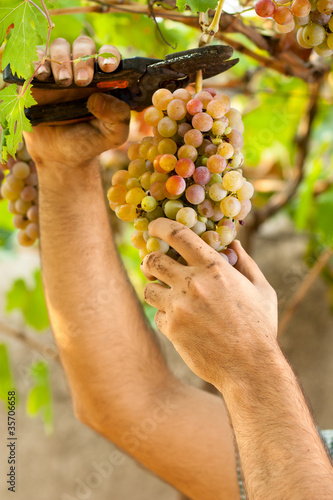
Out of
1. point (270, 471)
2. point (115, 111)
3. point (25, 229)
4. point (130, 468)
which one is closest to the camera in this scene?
point (270, 471)

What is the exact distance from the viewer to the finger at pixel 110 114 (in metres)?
0.62

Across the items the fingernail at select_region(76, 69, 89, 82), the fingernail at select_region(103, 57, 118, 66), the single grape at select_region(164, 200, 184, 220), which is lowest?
the single grape at select_region(164, 200, 184, 220)

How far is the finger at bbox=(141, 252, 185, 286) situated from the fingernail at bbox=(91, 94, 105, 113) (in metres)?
0.21

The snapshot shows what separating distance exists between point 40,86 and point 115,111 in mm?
96

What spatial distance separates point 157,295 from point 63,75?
0.89 ft

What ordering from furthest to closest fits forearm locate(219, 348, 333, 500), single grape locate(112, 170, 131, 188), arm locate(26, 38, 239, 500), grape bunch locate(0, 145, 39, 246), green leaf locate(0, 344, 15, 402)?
green leaf locate(0, 344, 15, 402) → arm locate(26, 38, 239, 500) → grape bunch locate(0, 145, 39, 246) → single grape locate(112, 170, 131, 188) → forearm locate(219, 348, 333, 500)

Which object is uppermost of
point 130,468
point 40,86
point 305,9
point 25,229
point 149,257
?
point 305,9

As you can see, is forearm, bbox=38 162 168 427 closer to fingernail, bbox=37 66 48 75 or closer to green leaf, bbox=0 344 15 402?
fingernail, bbox=37 66 48 75

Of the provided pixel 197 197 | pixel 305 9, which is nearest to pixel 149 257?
pixel 197 197

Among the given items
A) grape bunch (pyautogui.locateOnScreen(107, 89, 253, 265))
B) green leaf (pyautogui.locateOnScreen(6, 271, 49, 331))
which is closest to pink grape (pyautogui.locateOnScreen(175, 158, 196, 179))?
grape bunch (pyautogui.locateOnScreen(107, 89, 253, 265))

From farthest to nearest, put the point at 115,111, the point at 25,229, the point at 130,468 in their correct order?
the point at 130,468, the point at 25,229, the point at 115,111

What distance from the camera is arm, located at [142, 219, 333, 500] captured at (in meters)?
0.52

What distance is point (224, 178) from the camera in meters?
0.55

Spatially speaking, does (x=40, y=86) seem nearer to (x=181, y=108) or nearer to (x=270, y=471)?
(x=181, y=108)
